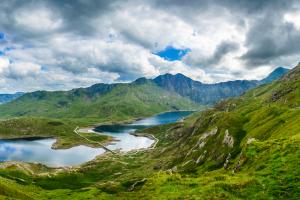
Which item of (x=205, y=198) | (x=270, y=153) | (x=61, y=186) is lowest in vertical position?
(x=61, y=186)

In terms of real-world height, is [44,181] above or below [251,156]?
below

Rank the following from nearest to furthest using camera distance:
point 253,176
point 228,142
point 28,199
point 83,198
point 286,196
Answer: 1. point 286,196
2. point 253,176
3. point 28,199
4. point 83,198
5. point 228,142

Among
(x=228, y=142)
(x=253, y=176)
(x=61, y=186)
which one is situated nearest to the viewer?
(x=253, y=176)

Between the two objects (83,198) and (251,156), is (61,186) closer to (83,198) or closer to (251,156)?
(83,198)

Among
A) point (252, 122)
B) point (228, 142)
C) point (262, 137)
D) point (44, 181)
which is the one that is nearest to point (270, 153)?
point (262, 137)

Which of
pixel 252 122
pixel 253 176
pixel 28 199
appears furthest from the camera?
pixel 252 122

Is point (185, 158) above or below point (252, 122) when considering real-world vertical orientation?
below

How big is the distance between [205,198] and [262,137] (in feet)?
309

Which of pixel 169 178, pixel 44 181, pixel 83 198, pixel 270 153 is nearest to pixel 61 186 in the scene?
pixel 44 181

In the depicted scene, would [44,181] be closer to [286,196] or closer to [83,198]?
[83,198]

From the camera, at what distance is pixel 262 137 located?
412ft

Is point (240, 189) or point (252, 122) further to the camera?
point (252, 122)

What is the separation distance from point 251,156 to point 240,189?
16.1m

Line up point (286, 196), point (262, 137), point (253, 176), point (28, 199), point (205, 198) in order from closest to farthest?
point (286, 196) < point (205, 198) < point (253, 176) < point (28, 199) < point (262, 137)
